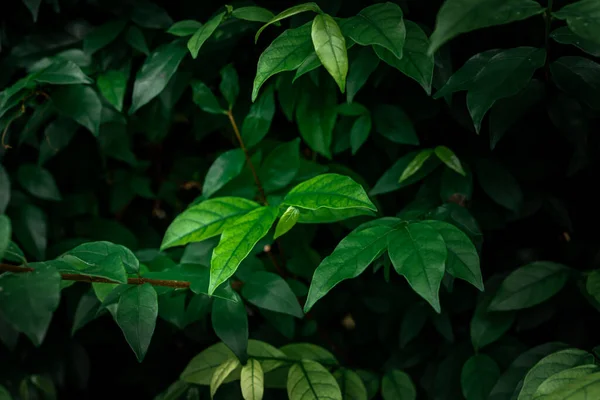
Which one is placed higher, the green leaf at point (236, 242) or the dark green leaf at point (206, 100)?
the dark green leaf at point (206, 100)

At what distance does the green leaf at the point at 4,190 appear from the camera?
51.8 inches

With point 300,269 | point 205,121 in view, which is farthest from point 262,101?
point 300,269

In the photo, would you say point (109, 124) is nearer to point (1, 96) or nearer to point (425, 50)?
point (1, 96)

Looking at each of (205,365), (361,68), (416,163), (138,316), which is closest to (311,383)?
(205,365)

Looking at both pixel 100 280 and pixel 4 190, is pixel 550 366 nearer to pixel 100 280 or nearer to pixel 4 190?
pixel 100 280

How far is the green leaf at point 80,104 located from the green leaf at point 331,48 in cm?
52

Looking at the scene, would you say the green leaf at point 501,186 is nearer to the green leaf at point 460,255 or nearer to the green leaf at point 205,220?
the green leaf at point 460,255

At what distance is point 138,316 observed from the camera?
871mm

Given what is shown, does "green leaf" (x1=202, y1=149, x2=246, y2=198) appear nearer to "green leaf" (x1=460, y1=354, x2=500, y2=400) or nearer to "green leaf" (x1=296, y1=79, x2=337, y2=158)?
"green leaf" (x1=296, y1=79, x2=337, y2=158)

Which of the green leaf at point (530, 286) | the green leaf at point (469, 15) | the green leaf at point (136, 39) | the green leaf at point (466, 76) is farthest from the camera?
the green leaf at point (136, 39)

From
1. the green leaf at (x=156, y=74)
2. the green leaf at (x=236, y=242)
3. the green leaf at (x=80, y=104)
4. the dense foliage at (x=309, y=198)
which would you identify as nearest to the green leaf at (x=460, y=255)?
the dense foliage at (x=309, y=198)

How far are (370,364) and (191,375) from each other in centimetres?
47

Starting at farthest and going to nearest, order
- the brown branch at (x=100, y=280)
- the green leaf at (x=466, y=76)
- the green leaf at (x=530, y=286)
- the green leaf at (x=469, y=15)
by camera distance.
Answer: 1. the green leaf at (x=530, y=286)
2. the green leaf at (x=466, y=76)
3. the brown branch at (x=100, y=280)
4. the green leaf at (x=469, y=15)

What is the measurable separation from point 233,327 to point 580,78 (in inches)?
26.6
